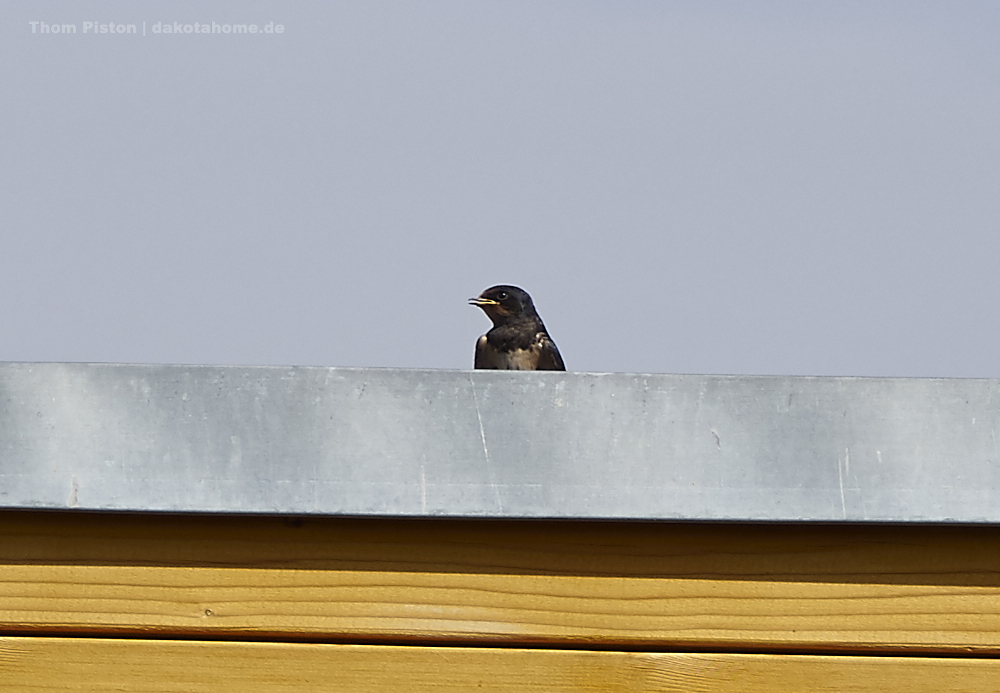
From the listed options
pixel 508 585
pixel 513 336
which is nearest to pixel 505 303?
pixel 513 336

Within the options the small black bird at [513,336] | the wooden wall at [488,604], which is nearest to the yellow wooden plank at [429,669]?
the wooden wall at [488,604]

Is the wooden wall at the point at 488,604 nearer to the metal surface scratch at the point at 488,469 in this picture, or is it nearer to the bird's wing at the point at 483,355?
the metal surface scratch at the point at 488,469

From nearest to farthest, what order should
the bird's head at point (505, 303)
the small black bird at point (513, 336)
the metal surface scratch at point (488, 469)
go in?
the metal surface scratch at point (488, 469)
the small black bird at point (513, 336)
the bird's head at point (505, 303)

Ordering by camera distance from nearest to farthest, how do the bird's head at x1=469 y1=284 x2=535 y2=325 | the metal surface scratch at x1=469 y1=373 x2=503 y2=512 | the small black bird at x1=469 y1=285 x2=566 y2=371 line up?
1. the metal surface scratch at x1=469 y1=373 x2=503 y2=512
2. the small black bird at x1=469 y1=285 x2=566 y2=371
3. the bird's head at x1=469 y1=284 x2=535 y2=325

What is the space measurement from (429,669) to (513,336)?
4314 millimetres

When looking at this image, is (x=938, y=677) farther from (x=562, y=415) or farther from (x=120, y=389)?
(x=120, y=389)

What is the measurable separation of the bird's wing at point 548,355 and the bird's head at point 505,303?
0.55 ft

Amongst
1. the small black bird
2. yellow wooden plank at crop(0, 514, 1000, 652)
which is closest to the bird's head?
the small black bird

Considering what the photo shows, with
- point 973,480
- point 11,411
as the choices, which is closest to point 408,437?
point 11,411

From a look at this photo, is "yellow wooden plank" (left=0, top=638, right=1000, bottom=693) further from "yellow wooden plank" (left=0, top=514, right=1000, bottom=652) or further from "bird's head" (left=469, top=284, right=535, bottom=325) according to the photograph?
"bird's head" (left=469, top=284, right=535, bottom=325)

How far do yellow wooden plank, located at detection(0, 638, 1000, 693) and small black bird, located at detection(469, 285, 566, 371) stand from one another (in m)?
4.03

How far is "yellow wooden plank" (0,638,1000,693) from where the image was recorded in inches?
38.9

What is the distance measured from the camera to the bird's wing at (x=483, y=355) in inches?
205

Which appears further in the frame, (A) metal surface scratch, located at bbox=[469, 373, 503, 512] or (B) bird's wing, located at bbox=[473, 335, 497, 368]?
(B) bird's wing, located at bbox=[473, 335, 497, 368]
